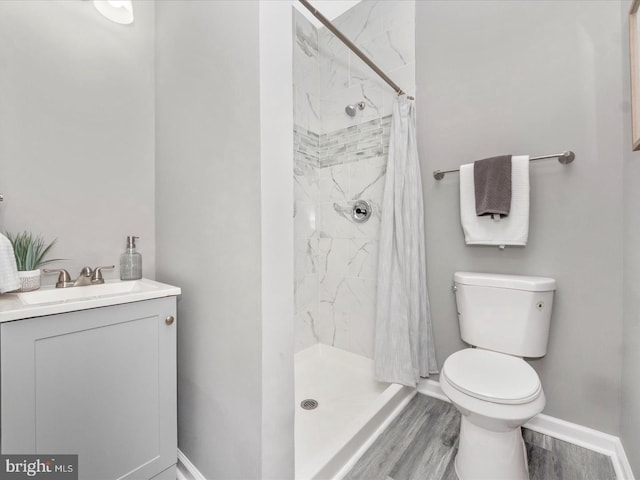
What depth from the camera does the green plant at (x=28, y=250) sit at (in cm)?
106

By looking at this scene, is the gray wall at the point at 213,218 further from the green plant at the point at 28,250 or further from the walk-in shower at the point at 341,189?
the walk-in shower at the point at 341,189

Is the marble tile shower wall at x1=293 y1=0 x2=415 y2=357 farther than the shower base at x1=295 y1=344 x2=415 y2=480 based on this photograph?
Yes

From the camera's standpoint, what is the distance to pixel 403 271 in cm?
173

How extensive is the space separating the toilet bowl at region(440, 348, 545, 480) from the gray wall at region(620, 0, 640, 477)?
37 centimetres

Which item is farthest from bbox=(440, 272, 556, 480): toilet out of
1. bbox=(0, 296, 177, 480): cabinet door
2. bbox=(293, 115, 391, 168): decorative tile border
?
bbox=(0, 296, 177, 480): cabinet door

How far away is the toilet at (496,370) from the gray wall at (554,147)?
0.15 m

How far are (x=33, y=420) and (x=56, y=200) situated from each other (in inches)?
32.6

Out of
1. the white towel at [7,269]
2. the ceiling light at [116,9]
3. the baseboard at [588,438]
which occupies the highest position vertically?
the ceiling light at [116,9]

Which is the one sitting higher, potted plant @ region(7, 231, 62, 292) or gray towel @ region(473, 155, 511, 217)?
gray towel @ region(473, 155, 511, 217)

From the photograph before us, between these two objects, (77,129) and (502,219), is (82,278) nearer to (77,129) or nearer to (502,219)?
(77,129)

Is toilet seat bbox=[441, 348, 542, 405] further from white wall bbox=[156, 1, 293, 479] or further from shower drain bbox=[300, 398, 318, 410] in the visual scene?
shower drain bbox=[300, 398, 318, 410]

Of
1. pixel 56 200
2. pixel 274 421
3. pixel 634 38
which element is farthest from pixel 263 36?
pixel 634 38

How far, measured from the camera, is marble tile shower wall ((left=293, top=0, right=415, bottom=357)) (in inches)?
78.6

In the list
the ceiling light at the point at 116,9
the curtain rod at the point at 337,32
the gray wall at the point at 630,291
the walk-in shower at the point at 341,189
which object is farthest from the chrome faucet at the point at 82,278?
the gray wall at the point at 630,291
